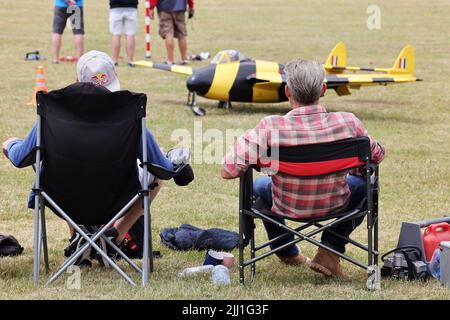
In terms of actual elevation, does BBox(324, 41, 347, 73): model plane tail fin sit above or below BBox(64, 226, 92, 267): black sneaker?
above

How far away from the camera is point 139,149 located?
506 cm

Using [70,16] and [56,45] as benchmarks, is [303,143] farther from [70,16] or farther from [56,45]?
[56,45]

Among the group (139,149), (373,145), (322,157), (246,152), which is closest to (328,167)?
(322,157)

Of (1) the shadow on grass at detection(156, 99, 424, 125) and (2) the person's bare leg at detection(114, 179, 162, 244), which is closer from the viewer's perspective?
(2) the person's bare leg at detection(114, 179, 162, 244)

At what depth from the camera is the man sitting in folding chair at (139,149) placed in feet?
16.6

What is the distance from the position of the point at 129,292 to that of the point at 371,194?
1.40m

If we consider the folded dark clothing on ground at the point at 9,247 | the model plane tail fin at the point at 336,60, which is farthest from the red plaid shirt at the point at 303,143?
the model plane tail fin at the point at 336,60

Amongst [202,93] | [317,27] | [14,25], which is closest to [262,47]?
[317,27]

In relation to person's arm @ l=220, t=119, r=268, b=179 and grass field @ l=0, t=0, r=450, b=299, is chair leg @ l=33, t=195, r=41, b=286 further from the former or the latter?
person's arm @ l=220, t=119, r=268, b=179

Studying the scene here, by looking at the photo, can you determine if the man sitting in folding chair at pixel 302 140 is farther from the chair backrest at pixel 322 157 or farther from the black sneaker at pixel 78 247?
the black sneaker at pixel 78 247

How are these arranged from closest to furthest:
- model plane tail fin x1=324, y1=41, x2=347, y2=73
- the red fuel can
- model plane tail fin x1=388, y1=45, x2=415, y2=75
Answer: the red fuel can < model plane tail fin x1=388, y1=45, x2=415, y2=75 < model plane tail fin x1=324, y1=41, x2=347, y2=73

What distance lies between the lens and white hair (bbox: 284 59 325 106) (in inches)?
190

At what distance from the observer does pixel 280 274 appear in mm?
5418

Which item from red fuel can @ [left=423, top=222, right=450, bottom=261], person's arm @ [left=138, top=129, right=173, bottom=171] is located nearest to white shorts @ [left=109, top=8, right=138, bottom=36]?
person's arm @ [left=138, top=129, right=173, bottom=171]
